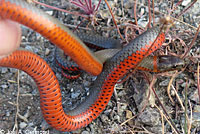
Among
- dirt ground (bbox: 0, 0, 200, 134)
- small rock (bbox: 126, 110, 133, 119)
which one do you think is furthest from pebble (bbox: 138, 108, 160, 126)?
small rock (bbox: 126, 110, 133, 119)

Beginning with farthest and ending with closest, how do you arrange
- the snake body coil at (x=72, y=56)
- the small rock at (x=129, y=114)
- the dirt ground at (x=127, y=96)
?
the small rock at (x=129, y=114), the dirt ground at (x=127, y=96), the snake body coil at (x=72, y=56)

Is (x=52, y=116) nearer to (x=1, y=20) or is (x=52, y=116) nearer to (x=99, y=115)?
(x=99, y=115)

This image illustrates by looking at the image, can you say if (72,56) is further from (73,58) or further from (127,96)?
(127,96)

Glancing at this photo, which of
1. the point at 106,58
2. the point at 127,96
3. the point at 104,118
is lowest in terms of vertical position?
the point at 104,118

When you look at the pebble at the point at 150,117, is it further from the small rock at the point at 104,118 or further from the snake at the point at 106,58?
the snake at the point at 106,58

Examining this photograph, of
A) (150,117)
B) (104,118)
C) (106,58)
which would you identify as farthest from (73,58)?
(150,117)

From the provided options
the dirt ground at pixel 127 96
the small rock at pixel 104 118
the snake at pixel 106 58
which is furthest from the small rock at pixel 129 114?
the snake at pixel 106 58
